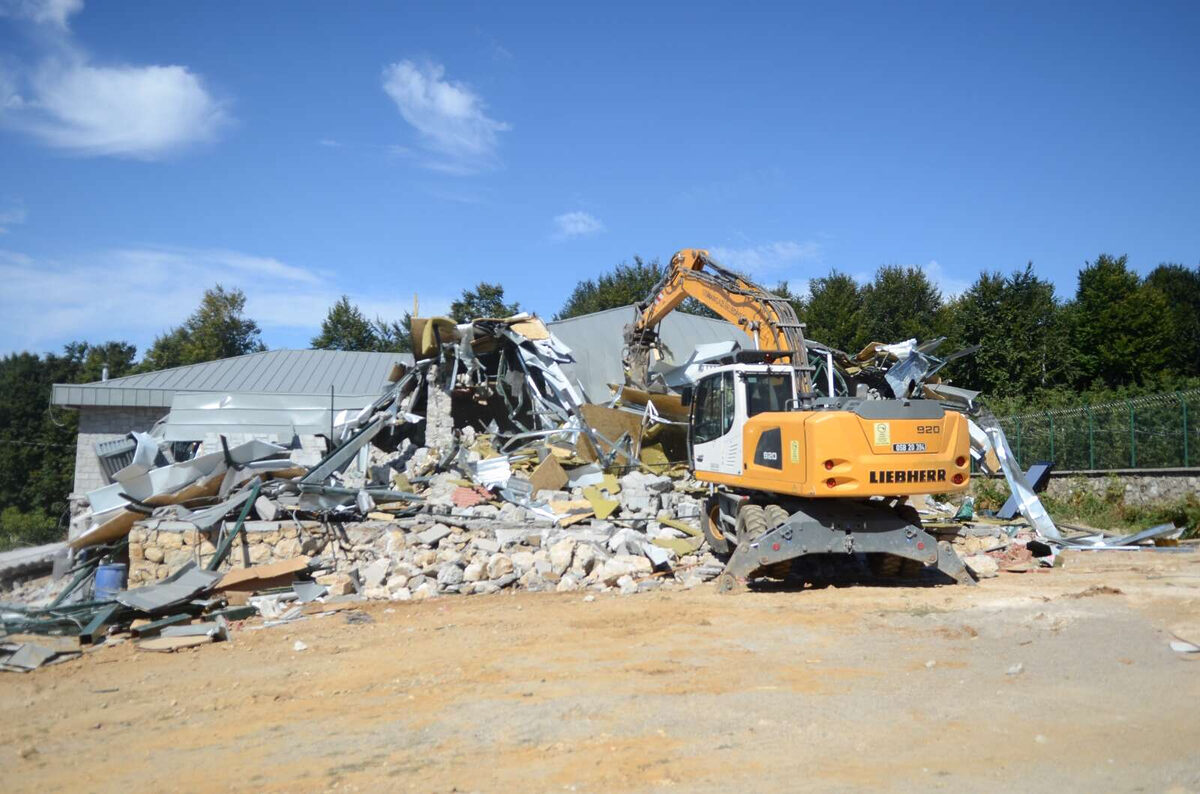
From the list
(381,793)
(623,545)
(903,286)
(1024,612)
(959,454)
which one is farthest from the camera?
(903,286)

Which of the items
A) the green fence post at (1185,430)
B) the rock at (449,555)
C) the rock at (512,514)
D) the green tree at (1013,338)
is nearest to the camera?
the rock at (449,555)

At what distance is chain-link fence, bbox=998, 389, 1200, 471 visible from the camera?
15422 millimetres

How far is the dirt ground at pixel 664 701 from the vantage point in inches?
180

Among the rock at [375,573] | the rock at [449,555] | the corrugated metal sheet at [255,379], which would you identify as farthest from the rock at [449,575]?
the corrugated metal sheet at [255,379]

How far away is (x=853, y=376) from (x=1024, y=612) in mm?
10483

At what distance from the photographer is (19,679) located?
24.9ft

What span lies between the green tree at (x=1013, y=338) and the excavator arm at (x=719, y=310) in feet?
63.2

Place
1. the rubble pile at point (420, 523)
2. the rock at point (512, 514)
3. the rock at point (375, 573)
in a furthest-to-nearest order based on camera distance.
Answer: the rock at point (512, 514), the rock at point (375, 573), the rubble pile at point (420, 523)

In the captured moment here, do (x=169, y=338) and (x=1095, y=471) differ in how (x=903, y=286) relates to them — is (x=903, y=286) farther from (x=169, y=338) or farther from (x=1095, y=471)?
(x=169, y=338)

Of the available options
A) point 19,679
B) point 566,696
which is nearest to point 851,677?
point 566,696

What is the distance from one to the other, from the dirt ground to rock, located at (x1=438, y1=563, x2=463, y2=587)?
1.59m

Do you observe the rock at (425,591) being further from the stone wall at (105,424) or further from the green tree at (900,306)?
the green tree at (900,306)

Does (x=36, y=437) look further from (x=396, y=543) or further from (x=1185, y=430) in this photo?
(x=1185, y=430)

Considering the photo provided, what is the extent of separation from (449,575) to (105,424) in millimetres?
17250
